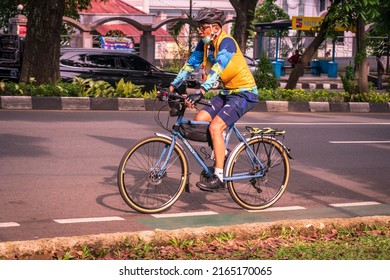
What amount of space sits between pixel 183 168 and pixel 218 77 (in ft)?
2.54

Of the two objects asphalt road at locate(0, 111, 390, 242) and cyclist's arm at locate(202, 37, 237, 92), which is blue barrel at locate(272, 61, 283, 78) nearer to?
asphalt road at locate(0, 111, 390, 242)

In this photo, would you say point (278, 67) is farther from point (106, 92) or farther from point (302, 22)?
point (106, 92)

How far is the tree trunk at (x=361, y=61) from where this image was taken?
2064cm

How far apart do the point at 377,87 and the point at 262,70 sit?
13893mm

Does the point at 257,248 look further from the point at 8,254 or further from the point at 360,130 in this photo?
the point at 360,130

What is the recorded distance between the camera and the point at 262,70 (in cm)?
2180

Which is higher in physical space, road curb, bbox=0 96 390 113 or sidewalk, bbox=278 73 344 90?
road curb, bbox=0 96 390 113

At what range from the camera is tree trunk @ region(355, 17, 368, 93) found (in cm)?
2064

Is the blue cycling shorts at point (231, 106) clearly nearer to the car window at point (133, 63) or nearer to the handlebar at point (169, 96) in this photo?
the handlebar at point (169, 96)

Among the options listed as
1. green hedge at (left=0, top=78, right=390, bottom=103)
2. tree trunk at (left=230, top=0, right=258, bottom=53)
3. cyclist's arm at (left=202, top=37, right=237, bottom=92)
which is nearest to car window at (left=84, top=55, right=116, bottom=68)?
green hedge at (left=0, top=78, right=390, bottom=103)

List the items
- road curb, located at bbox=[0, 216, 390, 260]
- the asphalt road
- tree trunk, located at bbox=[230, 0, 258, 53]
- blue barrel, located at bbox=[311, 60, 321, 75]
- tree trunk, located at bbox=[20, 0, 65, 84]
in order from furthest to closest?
Result: blue barrel, located at bbox=[311, 60, 321, 75] < tree trunk, located at bbox=[230, 0, 258, 53] < tree trunk, located at bbox=[20, 0, 65, 84] < the asphalt road < road curb, located at bbox=[0, 216, 390, 260]

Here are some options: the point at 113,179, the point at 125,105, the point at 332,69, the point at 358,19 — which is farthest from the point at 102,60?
the point at 332,69

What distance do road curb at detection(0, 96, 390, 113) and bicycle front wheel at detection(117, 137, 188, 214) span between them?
9.12 metres
